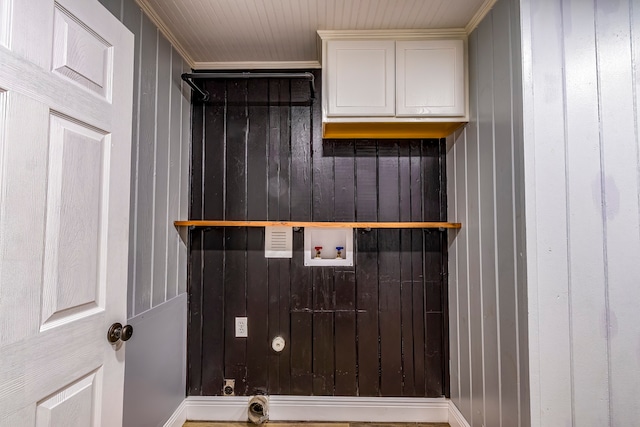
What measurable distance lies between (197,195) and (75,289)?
127 centimetres

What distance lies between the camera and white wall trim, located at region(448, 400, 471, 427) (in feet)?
6.25

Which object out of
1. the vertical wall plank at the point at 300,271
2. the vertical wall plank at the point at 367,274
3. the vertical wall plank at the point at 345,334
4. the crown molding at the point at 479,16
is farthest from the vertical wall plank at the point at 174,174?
the crown molding at the point at 479,16

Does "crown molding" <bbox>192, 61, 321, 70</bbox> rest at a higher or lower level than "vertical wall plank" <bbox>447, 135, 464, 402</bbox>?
higher

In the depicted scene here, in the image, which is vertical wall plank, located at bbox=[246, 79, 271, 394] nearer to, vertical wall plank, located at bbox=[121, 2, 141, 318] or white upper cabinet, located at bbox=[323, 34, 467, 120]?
white upper cabinet, located at bbox=[323, 34, 467, 120]

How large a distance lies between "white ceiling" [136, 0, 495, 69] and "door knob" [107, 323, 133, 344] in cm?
150

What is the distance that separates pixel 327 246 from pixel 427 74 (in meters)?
1.20

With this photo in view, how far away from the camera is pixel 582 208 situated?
52.6 inches

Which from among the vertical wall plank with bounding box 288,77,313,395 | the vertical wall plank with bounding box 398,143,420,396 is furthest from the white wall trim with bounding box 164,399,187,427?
the vertical wall plank with bounding box 398,143,420,396

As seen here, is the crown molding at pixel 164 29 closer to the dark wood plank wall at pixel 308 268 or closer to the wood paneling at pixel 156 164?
the wood paneling at pixel 156 164

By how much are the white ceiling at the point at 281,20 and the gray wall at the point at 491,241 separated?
24 centimetres

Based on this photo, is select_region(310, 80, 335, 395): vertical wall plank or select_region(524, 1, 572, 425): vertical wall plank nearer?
select_region(524, 1, 572, 425): vertical wall plank

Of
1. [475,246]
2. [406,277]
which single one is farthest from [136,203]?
[475,246]

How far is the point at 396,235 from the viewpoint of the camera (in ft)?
7.14

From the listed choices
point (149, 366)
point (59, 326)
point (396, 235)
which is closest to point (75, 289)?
point (59, 326)
